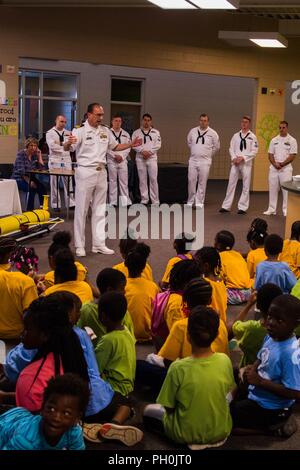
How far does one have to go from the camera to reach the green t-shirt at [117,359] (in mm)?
3568

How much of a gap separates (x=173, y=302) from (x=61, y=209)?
7.18 metres

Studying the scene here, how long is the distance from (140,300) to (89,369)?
4.55 feet

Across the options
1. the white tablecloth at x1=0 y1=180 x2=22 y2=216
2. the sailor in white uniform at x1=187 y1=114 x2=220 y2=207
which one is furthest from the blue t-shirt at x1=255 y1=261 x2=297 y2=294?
the sailor in white uniform at x1=187 y1=114 x2=220 y2=207

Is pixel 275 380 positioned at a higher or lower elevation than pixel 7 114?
lower

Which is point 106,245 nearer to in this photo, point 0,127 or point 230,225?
point 230,225

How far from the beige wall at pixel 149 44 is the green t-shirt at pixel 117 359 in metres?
8.74

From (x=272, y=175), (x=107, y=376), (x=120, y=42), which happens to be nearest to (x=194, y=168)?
(x=272, y=175)

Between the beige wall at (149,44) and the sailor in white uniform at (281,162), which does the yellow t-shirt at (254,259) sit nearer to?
the sailor in white uniform at (281,162)

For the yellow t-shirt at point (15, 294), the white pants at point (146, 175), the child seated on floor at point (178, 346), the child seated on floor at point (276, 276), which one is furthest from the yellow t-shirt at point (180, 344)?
the white pants at point (146, 175)

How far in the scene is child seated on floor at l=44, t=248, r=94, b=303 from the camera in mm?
4324

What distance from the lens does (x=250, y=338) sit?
386 cm

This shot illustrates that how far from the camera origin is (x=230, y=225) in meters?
10.0

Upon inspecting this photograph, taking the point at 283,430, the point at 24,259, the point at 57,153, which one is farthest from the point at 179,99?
the point at 283,430

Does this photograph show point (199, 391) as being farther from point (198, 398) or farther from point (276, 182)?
point (276, 182)
